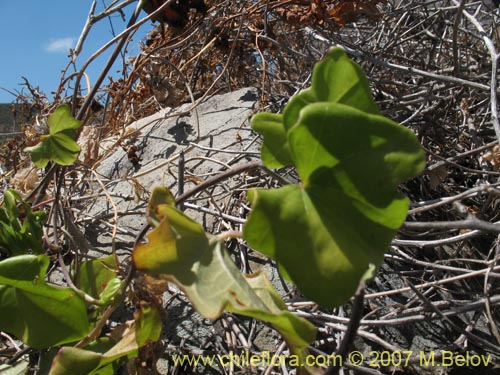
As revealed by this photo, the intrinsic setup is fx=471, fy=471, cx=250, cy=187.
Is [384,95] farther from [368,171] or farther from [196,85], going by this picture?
[368,171]

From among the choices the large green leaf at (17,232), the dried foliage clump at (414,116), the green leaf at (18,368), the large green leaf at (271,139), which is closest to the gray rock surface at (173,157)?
the dried foliage clump at (414,116)

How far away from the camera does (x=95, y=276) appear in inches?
35.5

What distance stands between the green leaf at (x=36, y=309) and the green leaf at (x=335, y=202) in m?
0.41

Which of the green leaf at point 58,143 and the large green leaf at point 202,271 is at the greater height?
the green leaf at point 58,143

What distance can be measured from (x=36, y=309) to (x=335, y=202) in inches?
20.1

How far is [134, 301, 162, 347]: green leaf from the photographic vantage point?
0.72 metres

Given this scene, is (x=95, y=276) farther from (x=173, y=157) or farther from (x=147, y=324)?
(x=173, y=157)

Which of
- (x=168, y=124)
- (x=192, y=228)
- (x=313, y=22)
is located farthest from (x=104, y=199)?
(x=192, y=228)

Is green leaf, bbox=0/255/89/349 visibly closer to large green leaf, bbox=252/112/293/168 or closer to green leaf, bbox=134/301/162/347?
green leaf, bbox=134/301/162/347

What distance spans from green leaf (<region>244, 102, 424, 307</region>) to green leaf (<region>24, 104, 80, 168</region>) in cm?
76

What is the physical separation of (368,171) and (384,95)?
104 cm

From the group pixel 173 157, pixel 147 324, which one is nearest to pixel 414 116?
pixel 173 157

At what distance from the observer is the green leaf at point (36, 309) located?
0.72 meters

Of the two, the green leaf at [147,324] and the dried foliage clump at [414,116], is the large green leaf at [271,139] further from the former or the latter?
the green leaf at [147,324]
